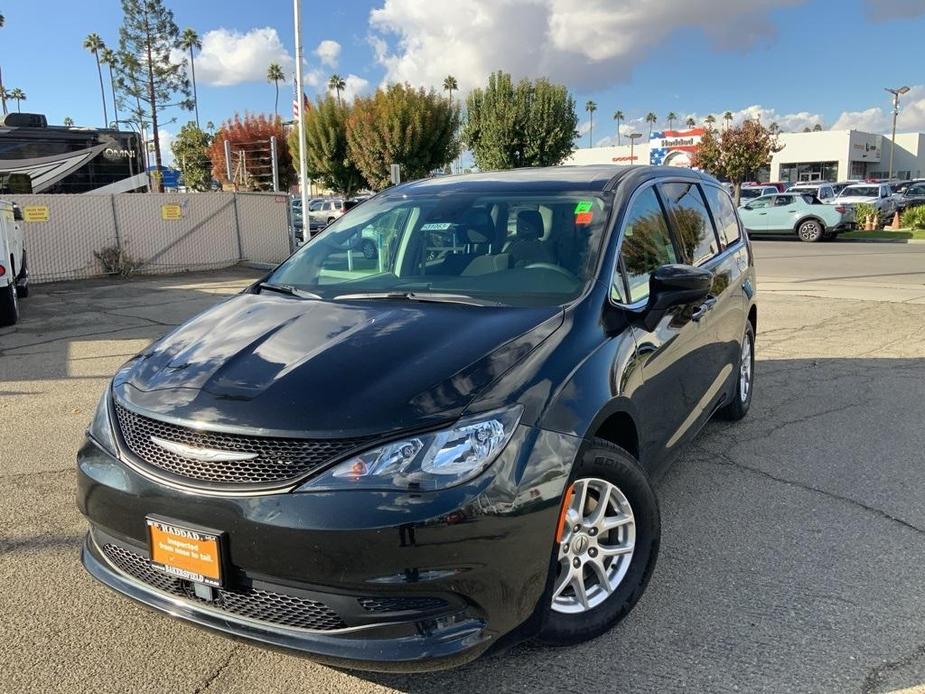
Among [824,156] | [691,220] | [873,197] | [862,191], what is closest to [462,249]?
[691,220]

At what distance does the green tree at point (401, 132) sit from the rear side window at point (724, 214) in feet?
89.0

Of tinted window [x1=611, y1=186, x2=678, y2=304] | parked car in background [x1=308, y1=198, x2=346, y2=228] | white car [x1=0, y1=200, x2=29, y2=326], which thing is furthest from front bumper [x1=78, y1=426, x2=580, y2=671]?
parked car in background [x1=308, y1=198, x2=346, y2=228]

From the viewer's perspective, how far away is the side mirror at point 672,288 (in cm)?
306

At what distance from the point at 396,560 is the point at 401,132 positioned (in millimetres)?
30734

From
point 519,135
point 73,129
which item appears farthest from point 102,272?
point 519,135

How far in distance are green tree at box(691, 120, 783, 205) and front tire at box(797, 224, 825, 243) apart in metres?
8.80

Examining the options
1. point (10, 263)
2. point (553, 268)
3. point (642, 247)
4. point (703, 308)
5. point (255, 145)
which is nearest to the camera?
point (553, 268)

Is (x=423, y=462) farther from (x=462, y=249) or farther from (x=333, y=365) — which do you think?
(x=462, y=249)

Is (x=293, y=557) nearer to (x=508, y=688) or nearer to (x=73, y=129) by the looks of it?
(x=508, y=688)

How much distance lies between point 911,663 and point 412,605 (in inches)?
73.2

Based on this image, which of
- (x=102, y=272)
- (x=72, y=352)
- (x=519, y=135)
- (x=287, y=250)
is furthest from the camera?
(x=519, y=135)

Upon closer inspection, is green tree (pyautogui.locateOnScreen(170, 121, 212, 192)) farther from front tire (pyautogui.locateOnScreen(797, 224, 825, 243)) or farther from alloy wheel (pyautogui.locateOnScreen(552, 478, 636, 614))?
alloy wheel (pyautogui.locateOnScreen(552, 478, 636, 614))

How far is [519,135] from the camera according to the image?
120 feet

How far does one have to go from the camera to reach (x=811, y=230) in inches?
968
